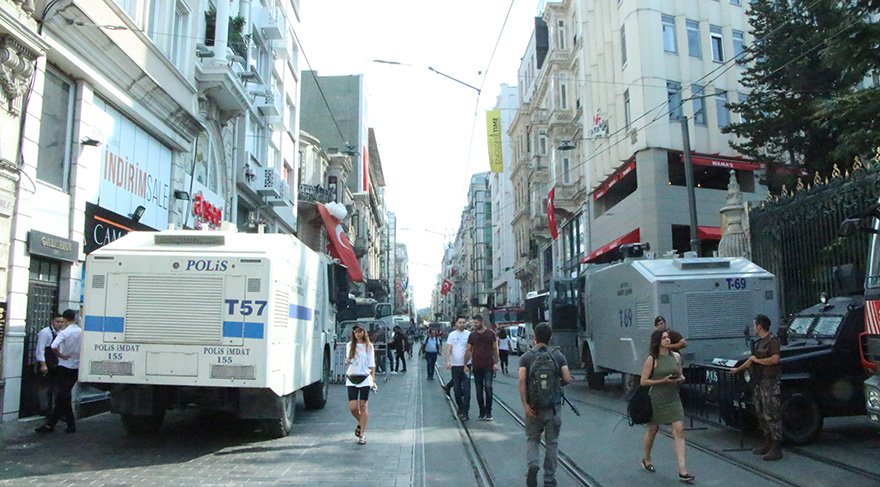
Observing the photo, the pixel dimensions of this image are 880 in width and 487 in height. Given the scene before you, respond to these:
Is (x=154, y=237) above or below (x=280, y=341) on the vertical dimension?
above

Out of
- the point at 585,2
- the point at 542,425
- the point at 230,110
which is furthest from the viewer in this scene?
the point at 585,2

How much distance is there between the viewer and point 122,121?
14.1 m

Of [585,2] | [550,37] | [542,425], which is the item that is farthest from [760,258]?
[550,37]

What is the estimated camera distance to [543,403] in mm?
6598

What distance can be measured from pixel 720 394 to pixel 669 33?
2346cm

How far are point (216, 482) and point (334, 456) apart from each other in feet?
5.82

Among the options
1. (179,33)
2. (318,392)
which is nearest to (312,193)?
(179,33)

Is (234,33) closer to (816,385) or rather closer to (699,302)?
(699,302)

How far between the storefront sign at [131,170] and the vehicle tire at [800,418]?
456 inches

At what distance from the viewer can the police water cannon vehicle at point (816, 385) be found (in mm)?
8984

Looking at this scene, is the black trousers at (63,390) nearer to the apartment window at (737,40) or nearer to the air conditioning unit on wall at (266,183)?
the air conditioning unit on wall at (266,183)

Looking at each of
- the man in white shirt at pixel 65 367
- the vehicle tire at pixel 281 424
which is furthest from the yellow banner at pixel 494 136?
the man in white shirt at pixel 65 367

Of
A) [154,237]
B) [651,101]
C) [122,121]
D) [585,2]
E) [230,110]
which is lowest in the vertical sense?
[154,237]

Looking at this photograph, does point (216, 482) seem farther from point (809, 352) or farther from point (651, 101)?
point (651, 101)
